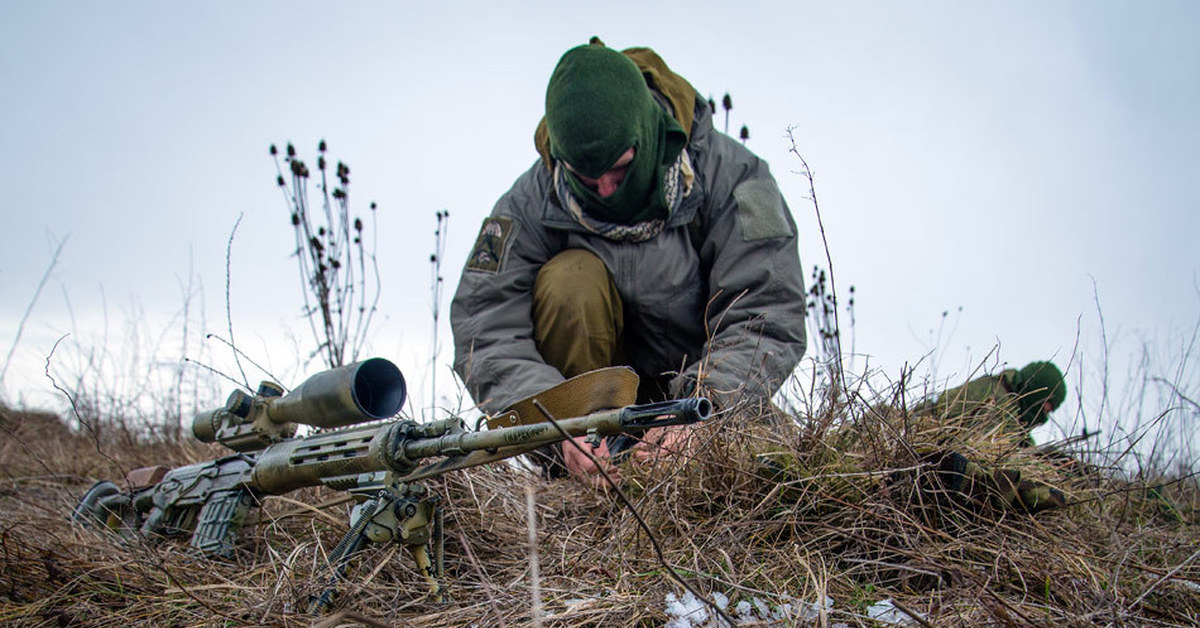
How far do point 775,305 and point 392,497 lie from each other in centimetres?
175

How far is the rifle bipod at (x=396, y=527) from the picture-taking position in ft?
5.85

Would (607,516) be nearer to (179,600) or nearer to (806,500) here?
(806,500)

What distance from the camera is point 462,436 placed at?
169 centimetres

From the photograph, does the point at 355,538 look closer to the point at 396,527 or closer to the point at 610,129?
the point at 396,527

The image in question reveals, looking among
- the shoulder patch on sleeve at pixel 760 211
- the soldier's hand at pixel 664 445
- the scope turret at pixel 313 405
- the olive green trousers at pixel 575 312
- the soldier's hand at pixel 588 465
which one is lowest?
the soldier's hand at pixel 588 465

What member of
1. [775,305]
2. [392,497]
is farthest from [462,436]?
[775,305]

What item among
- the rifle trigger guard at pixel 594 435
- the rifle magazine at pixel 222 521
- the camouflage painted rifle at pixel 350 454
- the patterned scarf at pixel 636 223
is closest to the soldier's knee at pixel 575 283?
the patterned scarf at pixel 636 223

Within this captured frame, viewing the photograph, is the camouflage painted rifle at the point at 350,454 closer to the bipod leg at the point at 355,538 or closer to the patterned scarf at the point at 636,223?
the bipod leg at the point at 355,538

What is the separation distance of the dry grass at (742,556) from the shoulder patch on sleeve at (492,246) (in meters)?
1.21

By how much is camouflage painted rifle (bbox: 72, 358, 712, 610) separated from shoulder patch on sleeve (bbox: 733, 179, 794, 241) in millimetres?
1674

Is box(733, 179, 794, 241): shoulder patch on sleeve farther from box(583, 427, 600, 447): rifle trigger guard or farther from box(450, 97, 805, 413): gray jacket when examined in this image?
box(583, 427, 600, 447): rifle trigger guard

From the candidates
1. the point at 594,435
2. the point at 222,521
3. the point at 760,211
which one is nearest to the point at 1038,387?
the point at 760,211

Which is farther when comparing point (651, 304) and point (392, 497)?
point (651, 304)

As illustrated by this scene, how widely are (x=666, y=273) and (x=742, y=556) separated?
1.64 metres
